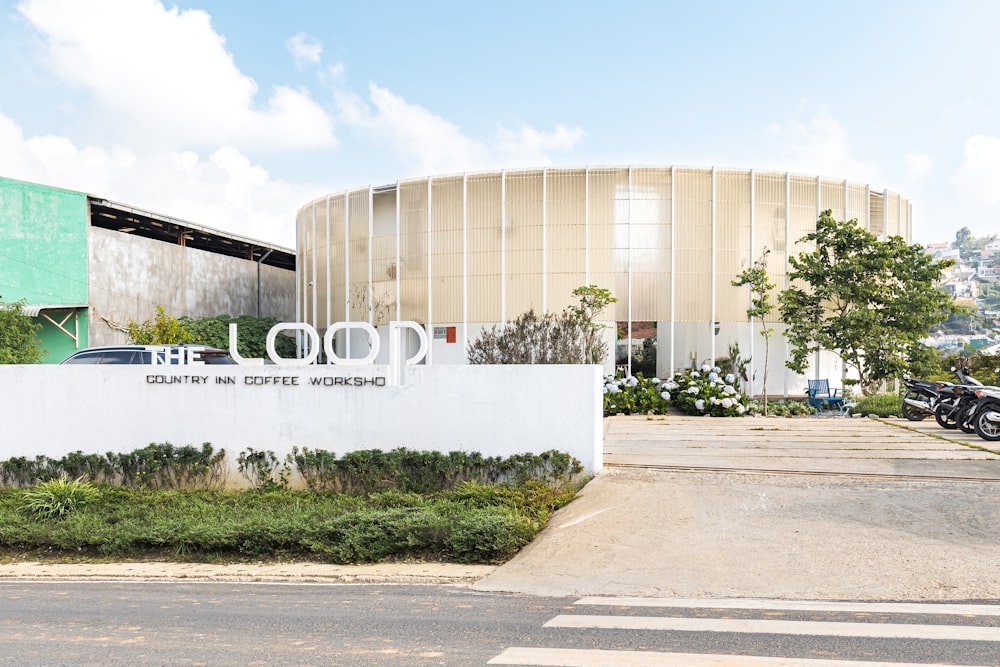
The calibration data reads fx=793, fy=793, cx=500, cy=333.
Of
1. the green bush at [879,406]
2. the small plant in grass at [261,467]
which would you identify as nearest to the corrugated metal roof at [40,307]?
the small plant in grass at [261,467]

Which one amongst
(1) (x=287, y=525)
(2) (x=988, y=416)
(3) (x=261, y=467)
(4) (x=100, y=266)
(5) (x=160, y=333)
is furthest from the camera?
(4) (x=100, y=266)

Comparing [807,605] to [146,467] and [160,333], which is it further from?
[160,333]

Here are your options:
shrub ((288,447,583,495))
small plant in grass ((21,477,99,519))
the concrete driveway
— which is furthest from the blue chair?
small plant in grass ((21,477,99,519))

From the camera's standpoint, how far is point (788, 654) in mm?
5477

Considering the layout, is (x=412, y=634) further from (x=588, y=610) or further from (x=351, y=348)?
(x=351, y=348)

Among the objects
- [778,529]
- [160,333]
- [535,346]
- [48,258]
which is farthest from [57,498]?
[48,258]

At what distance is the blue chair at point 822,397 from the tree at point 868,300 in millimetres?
965

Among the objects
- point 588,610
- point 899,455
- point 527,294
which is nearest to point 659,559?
point 588,610

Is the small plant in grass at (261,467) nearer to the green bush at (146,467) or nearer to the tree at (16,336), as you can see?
the green bush at (146,467)

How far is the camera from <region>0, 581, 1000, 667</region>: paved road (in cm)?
554

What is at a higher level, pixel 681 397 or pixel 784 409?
pixel 681 397

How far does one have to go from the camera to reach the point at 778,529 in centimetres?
912

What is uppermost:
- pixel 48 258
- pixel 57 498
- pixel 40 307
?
pixel 48 258

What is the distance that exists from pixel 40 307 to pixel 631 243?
70.9ft
